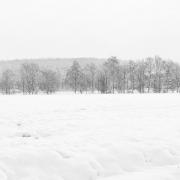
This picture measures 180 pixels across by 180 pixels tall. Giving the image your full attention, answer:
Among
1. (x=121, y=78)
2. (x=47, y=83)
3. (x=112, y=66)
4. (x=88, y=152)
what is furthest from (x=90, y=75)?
(x=88, y=152)

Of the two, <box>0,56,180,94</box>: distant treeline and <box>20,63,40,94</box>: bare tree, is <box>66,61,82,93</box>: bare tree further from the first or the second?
<box>20,63,40,94</box>: bare tree

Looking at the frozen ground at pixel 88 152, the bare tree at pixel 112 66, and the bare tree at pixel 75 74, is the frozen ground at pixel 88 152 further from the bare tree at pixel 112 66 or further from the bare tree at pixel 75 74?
the bare tree at pixel 112 66

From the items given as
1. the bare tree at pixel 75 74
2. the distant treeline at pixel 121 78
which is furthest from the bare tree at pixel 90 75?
the bare tree at pixel 75 74

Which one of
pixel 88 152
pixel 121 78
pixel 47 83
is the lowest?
pixel 88 152

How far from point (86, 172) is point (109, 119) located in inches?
268

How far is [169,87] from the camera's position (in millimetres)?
86688

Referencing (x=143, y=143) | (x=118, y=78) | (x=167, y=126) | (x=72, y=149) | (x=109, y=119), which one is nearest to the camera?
(x=72, y=149)

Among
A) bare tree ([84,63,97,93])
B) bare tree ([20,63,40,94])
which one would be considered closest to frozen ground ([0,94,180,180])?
bare tree ([20,63,40,94])

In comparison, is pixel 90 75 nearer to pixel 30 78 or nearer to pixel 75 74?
pixel 30 78

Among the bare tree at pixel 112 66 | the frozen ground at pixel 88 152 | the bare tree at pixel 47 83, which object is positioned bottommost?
the frozen ground at pixel 88 152

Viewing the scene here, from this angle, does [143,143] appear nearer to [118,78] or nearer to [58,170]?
[58,170]

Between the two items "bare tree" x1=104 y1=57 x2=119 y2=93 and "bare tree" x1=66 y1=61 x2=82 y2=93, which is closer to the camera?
"bare tree" x1=66 y1=61 x2=82 y2=93

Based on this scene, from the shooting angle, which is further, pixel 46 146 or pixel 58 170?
pixel 46 146

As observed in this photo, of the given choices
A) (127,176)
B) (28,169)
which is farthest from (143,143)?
(28,169)
